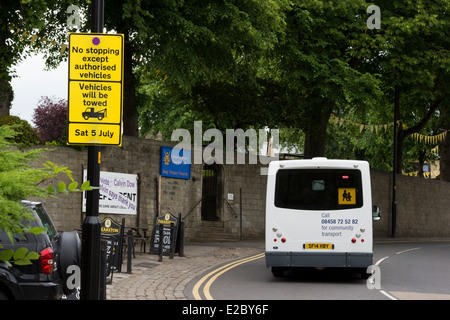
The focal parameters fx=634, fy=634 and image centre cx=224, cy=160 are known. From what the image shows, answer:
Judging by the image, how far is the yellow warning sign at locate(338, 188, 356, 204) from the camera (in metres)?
14.2

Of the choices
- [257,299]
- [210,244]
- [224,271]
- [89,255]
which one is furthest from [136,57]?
[89,255]

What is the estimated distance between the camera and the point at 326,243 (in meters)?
13.9

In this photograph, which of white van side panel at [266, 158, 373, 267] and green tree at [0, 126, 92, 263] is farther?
white van side panel at [266, 158, 373, 267]

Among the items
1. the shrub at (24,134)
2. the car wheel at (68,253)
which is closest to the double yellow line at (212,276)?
the car wheel at (68,253)

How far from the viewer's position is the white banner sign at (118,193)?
21797 millimetres

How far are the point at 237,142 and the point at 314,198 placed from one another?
2033cm

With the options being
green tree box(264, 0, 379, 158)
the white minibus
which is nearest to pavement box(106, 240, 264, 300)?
the white minibus

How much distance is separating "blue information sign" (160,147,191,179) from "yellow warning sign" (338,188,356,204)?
11.2 meters

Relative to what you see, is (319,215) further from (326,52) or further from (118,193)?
(326,52)

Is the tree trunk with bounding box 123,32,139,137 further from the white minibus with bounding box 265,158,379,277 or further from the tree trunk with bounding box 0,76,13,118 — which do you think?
the white minibus with bounding box 265,158,379,277

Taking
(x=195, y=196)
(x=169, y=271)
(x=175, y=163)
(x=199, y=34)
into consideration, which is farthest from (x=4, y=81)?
(x=169, y=271)

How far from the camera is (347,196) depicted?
46.8 feet

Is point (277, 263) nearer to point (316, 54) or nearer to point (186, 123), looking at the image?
point (316, 54)

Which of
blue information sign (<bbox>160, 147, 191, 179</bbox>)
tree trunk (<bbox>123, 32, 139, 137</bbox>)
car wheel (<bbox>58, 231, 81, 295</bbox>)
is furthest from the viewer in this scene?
blue information sign (<bbox>160, 147, 191, 179</bbox>)
